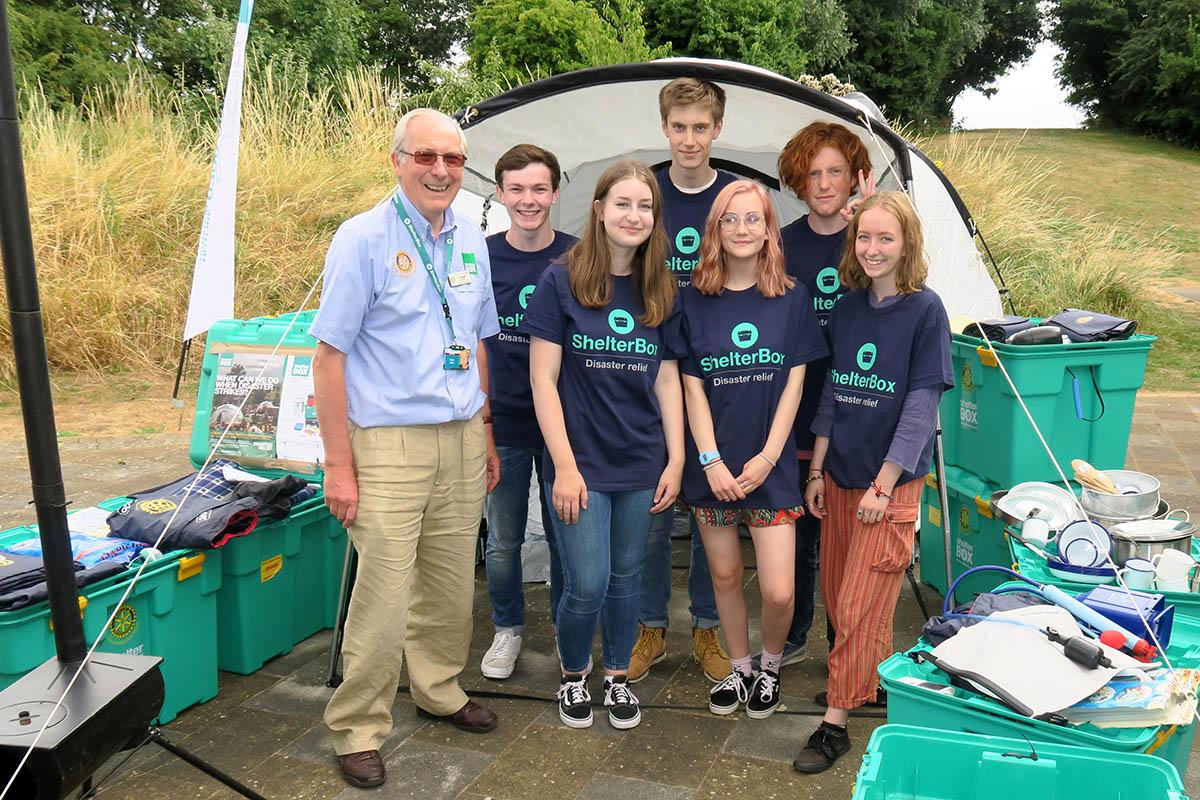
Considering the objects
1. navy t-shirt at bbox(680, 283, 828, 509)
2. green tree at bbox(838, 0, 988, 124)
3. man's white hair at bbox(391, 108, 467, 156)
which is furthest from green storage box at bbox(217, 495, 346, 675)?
green tree at bbox(838, 0, 988, 124)

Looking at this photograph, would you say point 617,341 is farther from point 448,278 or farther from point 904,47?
point 904,47

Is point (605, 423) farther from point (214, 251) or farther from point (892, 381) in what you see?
point (214, 251)

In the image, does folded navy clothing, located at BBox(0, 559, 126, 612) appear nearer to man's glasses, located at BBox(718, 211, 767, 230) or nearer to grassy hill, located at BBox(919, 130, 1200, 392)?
man's glasses, located at BBox(718, 211, 767, 230)

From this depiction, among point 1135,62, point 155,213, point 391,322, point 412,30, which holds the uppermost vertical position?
point 1135,62

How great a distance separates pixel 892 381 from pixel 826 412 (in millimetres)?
260

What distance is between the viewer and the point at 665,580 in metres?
3.75

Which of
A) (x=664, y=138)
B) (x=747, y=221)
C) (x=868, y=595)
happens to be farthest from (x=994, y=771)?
(x=664, y=138)

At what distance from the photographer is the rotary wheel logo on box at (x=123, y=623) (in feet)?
10.0

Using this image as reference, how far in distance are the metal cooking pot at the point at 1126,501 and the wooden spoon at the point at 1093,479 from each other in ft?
0.07

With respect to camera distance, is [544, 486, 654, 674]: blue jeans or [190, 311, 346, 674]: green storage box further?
[190, 311, 346, 674]: green storage box

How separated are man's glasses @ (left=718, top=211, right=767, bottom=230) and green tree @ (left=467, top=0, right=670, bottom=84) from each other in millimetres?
11493

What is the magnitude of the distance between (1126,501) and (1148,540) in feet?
1.03

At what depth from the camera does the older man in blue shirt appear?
282cm

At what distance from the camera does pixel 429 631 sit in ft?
10.8
